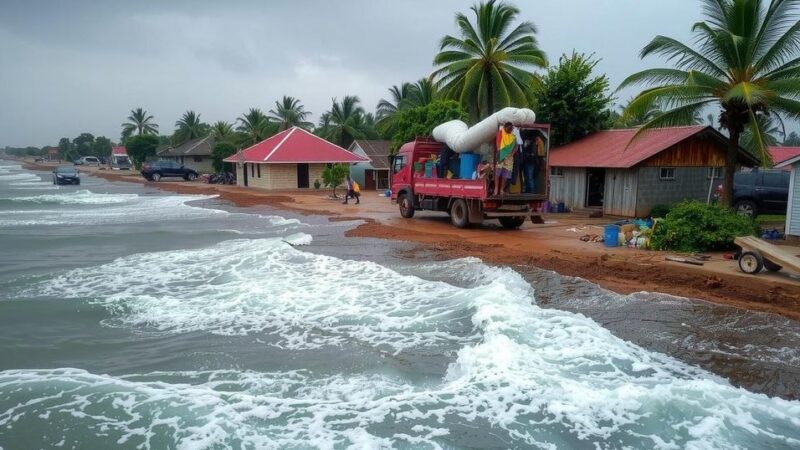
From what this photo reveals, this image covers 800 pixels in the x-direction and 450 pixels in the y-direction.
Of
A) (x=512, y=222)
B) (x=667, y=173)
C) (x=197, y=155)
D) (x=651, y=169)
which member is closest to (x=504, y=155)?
(x=512, y=222)

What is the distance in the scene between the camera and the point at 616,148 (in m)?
21.2

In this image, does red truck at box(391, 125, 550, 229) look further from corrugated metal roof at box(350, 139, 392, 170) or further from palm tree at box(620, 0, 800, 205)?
corrugated metal roof at box(350, 139, 392, 170)

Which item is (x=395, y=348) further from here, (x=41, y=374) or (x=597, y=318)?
(x=41, y=374)

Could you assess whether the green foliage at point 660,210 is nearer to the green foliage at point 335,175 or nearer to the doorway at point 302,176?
the green foliage at point 335,175

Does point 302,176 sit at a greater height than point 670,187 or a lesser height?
lesser

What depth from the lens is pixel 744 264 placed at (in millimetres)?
10008

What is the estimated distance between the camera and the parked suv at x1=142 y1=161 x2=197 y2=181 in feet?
174

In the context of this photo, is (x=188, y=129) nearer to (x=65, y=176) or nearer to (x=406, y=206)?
(x=65, y=176)

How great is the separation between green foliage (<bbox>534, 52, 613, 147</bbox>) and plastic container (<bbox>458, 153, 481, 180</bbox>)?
8247 mm

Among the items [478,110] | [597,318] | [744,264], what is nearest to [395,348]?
[597,318]

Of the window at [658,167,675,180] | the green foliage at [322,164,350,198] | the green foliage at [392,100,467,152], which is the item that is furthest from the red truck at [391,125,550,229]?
the green foliage at [322,164,350,198]

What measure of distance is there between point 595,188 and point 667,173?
304cm

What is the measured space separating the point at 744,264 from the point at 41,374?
35.7 ft

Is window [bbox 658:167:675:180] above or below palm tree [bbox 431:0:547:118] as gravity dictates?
below
